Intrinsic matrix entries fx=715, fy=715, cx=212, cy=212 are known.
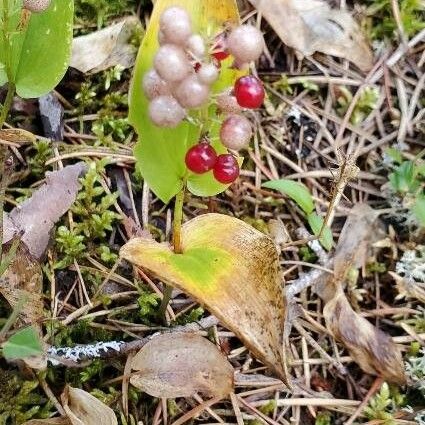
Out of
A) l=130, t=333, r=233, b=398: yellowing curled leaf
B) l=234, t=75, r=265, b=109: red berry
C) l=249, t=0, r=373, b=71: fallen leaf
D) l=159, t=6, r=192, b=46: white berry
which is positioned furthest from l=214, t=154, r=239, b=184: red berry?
l=249, t=0, r=373, b=71: fallen leaf

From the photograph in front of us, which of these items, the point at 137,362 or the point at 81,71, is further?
the point at 81,71

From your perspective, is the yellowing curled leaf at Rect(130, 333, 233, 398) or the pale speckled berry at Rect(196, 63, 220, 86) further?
the yellowing curled leaf at Rect(130, 333, 233, 398)

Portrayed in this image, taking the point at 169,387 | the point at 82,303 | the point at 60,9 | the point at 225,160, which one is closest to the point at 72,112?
the point at 60,9

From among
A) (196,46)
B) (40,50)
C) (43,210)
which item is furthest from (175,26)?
(43,210)

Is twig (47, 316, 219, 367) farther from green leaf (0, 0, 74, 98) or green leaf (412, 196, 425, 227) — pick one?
green leaf (412, 196, 425, 227)

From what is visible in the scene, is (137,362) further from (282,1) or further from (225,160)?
(282,1)
